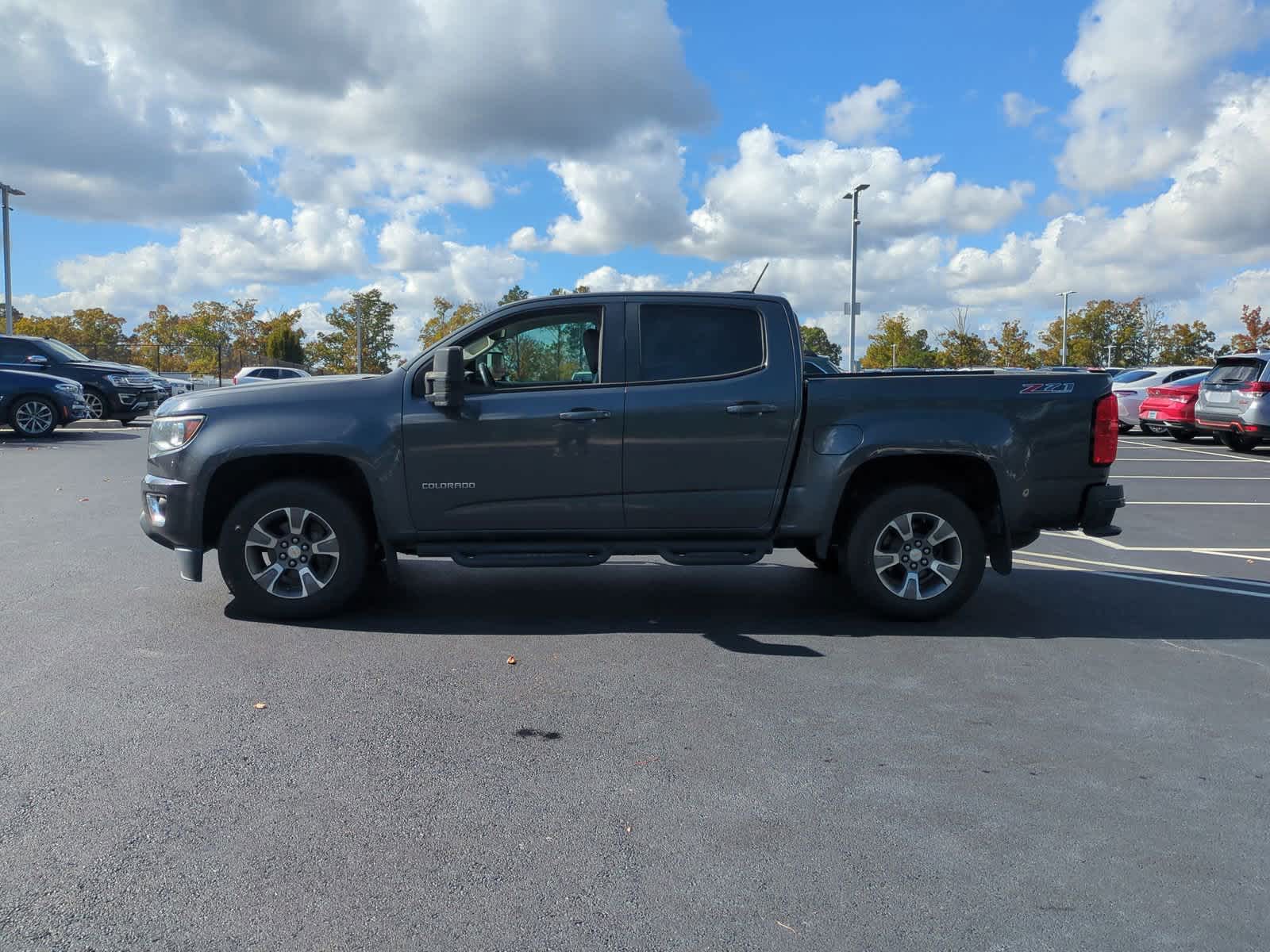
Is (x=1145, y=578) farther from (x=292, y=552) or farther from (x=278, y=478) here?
(x=278, y=478)

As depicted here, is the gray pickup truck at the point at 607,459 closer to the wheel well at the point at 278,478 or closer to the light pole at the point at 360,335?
the wheel well at the point at 278,478

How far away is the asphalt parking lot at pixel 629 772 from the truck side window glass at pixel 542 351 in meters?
1.48

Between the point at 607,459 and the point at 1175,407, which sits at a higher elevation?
the point at 607,459

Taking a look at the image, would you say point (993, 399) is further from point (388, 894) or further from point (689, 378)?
point (388, 894)

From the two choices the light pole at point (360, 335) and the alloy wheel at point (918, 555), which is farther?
the light pole at point (360, 335)

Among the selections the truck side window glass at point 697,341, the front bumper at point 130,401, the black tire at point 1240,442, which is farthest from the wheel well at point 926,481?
the front bumper at point 130,401

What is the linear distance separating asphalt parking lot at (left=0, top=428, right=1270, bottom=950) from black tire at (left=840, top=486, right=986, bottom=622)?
0.16 m

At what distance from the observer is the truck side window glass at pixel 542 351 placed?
20.0 ft

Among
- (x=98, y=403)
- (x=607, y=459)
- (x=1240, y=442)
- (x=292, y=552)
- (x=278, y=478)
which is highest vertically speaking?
(x=607, y=459)

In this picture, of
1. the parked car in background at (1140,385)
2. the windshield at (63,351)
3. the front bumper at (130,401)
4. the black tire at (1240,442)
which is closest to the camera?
the black tire at (1240,442)

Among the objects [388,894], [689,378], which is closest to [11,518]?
[689,378]

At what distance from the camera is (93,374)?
2158 centimetres

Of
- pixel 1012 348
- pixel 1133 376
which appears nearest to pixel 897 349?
pixel 1012 348

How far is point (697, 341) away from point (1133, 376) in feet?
69.3
